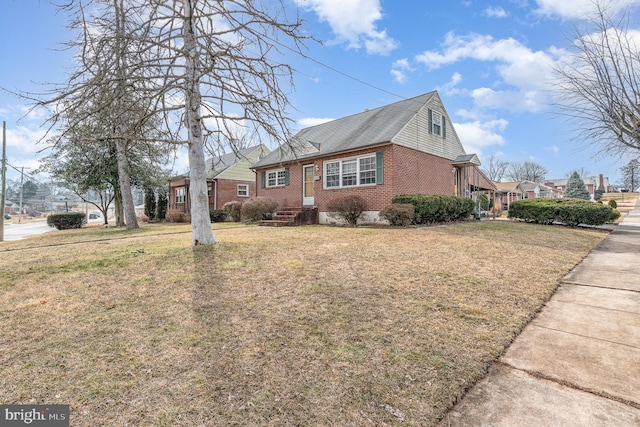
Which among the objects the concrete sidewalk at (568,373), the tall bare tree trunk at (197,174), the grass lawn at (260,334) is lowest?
the concrete sidewalk at (568,373)

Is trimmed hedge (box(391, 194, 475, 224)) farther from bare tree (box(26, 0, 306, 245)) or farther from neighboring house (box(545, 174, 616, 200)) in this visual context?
neighboring house (box(545, 174, 616, 200))

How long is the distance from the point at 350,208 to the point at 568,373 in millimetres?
9620

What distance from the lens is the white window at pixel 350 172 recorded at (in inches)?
495

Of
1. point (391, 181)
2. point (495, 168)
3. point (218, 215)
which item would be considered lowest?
point (218, 215)

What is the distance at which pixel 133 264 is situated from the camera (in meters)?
5.40

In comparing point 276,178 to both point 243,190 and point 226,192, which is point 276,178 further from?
point 243,190

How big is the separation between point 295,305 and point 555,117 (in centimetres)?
1560

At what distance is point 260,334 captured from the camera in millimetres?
2863

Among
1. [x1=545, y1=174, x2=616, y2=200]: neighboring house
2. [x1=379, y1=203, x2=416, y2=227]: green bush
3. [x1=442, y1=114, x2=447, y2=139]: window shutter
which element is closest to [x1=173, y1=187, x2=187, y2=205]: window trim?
[x1=379, y1=203, x2=416, y2=227]: green bush

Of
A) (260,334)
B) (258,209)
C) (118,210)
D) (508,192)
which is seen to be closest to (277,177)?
(258,209)

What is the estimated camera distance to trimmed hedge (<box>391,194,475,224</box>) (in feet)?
36.4

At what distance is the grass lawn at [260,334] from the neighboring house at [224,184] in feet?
57.0

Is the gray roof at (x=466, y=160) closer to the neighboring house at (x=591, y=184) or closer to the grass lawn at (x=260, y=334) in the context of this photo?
the grass lawn at (x=260, y=334)

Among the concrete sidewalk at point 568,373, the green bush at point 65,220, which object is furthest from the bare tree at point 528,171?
the green bush at point 65,220
